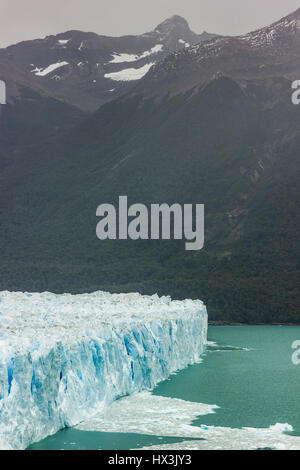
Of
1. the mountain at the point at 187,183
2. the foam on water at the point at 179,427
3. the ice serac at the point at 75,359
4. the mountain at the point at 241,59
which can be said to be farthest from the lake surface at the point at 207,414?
the mountain at the point at 241,59

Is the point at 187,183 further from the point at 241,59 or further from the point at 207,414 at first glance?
the point at 207,414

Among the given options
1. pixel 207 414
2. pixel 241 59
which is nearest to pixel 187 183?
pixel 241 59

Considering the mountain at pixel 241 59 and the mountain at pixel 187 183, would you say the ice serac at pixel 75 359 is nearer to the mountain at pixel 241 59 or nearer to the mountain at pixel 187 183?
the mountain at pixel 187 183

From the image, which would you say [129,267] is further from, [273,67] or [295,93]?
[273,67]

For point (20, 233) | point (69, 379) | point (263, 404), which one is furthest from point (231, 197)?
point (69, 379)

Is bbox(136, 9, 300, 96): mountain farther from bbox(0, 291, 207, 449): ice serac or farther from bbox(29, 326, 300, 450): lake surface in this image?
bbox(0, 291, 207, 449): ice serac

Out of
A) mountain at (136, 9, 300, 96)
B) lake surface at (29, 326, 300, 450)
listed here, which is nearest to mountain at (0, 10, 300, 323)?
mountain at (136, 9, 300, 96)

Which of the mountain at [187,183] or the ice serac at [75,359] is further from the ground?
the mountain at [187,183]

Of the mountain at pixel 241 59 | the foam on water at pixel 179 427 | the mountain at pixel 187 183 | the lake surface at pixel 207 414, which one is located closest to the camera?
the foam on water at pixel 179 427
